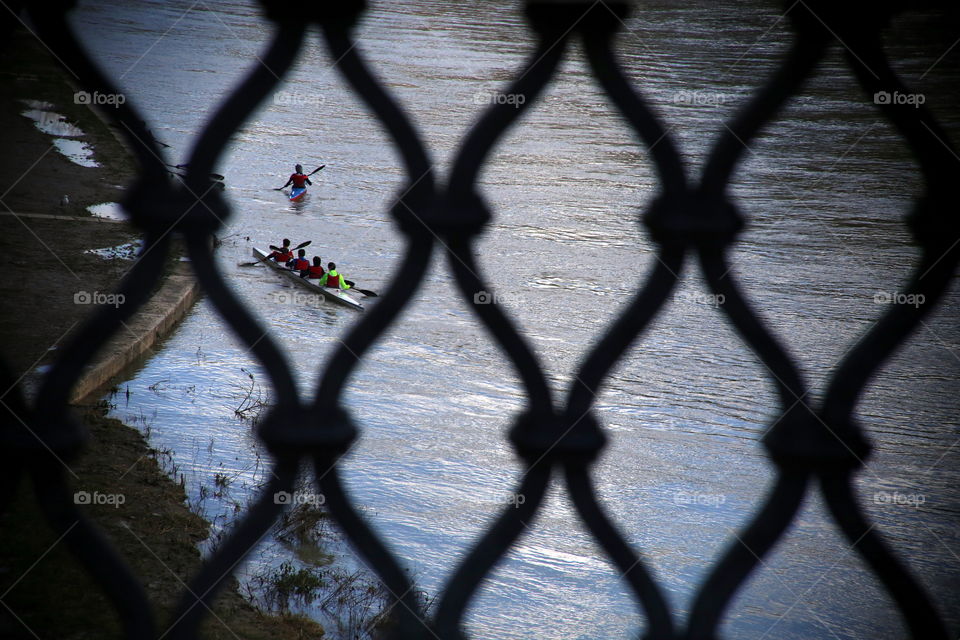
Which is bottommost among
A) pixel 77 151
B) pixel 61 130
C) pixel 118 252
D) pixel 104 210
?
pixel 118 252

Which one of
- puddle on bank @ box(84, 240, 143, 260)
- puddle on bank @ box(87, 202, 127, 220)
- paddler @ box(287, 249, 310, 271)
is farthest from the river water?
puddle on bank @ box(87, 202, 127, 220)

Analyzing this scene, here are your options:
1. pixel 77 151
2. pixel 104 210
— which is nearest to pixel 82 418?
pixel 104 210

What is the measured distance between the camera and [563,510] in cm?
668

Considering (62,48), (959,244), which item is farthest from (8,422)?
(959,244)

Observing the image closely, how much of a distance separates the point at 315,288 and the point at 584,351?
4.49 metres

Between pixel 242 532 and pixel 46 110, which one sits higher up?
pixel 46 110

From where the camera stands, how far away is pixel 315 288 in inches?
417

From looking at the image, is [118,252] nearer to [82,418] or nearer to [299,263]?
[299,263]

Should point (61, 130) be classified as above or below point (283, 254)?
above

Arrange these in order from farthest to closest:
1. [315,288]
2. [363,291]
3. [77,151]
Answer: [77,151], [315,288], [363,291]

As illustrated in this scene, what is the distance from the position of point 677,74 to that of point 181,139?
33.2 ft

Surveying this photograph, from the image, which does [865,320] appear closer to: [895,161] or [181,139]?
[895,161]

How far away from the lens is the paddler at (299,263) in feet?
35.6

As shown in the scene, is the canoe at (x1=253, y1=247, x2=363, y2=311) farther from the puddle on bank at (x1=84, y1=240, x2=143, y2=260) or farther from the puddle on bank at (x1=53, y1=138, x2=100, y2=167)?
the puddle on bank at (x1=53, y1=138, x2=100, y2=167)
